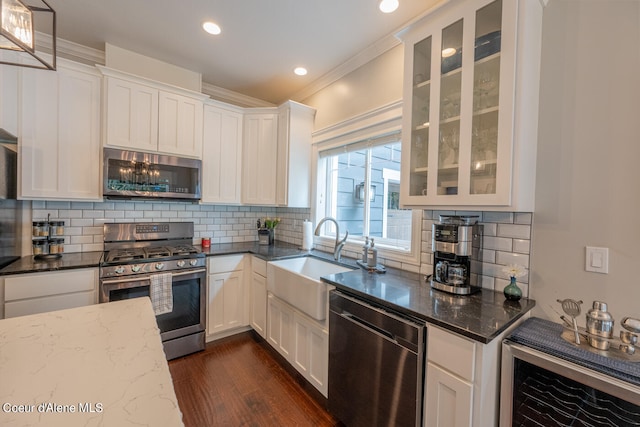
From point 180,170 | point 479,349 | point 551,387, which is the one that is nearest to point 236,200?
point 180,170

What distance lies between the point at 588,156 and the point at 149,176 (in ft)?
10.4

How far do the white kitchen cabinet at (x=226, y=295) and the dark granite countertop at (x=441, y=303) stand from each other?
1343 mm

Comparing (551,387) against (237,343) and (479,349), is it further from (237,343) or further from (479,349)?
(237,343)

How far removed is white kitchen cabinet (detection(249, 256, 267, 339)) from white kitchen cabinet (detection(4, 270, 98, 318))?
1.28 metres

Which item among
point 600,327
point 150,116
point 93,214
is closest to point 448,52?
point 600,327

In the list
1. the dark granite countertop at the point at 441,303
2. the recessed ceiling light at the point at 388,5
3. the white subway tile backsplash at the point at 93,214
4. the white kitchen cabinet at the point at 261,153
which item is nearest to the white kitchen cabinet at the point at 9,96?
the white subway tile backsplash at the point at 93,214

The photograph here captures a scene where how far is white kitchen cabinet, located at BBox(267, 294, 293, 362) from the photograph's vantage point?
2.25 m

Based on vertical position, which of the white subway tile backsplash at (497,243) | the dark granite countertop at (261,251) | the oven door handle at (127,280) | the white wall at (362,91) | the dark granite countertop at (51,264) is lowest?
the oven door handle at (127,280)

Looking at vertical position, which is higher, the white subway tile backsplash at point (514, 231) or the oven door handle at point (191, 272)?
the white subway tile backsplash at point (514, 231)

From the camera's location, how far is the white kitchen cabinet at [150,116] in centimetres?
235

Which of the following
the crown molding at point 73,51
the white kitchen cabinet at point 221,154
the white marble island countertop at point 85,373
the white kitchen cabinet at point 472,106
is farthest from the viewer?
the white kitchen cabinet at point 221,154

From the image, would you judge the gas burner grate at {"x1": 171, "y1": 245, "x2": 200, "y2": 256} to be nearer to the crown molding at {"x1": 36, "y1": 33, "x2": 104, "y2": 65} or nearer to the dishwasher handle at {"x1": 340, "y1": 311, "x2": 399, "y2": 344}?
the dishwasher handle at {"x1": 340, "y1": 311, "x2": 399, "y2": 344}

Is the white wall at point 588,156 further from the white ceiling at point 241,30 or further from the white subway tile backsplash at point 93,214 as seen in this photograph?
the white subway tile backsplash at point 93,214

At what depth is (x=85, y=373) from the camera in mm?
791
